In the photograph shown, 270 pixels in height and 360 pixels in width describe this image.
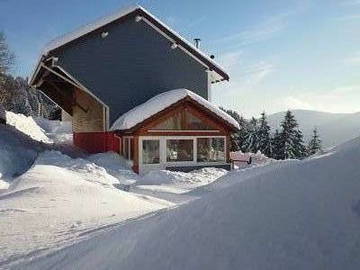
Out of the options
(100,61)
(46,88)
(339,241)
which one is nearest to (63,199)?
(339,241)

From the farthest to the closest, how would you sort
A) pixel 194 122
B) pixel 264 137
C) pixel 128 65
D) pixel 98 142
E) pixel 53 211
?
pixel 264 137
pixel 98 142
pixel 128 65
pixel 194 122
pixel 53 211

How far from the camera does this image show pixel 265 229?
436cm

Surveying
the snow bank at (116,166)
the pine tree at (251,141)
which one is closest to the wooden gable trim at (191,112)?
the snow bank at (116,166)

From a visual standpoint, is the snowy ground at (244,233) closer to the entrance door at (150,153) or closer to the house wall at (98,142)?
the entrance door at (150,153)

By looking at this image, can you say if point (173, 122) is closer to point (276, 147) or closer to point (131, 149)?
point (131, 149)

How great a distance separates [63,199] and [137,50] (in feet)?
55.2

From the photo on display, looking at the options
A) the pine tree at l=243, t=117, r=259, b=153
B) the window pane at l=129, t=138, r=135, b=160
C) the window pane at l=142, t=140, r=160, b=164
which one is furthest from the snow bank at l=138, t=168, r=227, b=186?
the pine tree at l=243, t=117, r=259, b=153

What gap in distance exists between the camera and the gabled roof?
25031 millimetres

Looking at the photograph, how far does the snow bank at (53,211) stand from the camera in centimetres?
771

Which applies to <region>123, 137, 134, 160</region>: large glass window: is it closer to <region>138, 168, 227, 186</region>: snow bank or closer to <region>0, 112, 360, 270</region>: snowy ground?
<region>138, 168, 227, 186</region>: snow bank

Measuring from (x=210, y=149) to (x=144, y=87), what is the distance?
531 centimetres

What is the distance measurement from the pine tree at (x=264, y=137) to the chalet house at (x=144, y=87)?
27014 millimetres

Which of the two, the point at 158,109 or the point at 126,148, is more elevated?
the point at 158,109

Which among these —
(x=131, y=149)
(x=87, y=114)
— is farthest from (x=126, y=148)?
(x=87, y=114)
